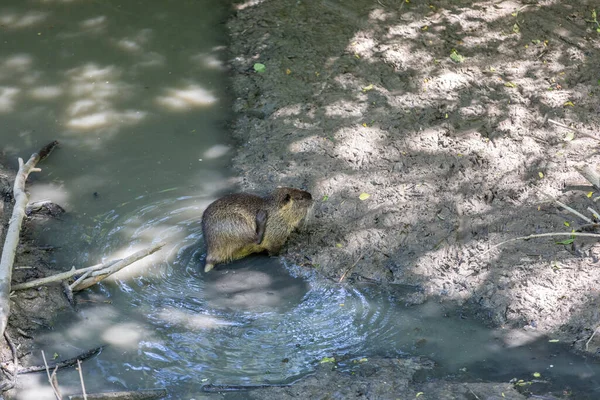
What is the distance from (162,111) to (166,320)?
263 cm

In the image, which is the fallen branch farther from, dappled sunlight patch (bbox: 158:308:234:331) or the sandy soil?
the sandy soil

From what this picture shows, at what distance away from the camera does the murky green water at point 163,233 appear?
461 cm

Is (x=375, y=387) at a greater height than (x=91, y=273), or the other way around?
(x=91, y=273)

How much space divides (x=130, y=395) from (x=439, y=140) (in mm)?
3237

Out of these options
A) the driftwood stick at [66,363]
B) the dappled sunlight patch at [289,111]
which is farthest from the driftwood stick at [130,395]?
the dappled sunlight patch at [289,111]

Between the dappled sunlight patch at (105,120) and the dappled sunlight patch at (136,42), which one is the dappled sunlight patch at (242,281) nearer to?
the dappled sunlight patch at (105,120)

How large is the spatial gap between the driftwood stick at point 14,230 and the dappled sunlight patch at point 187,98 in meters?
1.14

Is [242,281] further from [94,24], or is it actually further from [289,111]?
[94,24]

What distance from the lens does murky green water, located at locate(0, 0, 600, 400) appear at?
15.1 ft

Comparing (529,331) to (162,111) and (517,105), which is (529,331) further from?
(162,111)

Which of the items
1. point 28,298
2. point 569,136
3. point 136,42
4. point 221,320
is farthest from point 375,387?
point 136,42

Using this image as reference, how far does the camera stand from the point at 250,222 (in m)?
5.52

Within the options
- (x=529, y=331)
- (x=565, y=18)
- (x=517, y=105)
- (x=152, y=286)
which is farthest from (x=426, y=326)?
(x=565, y=18)

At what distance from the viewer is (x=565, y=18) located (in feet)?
22.9
